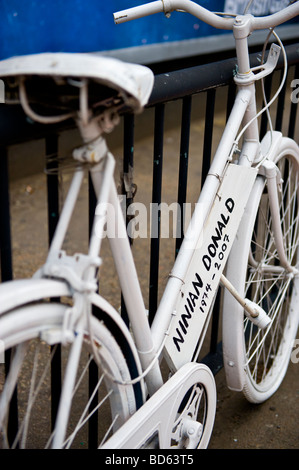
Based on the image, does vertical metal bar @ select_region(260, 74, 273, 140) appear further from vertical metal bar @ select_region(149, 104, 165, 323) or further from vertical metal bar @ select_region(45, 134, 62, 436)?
vertical metal bar @ select_region(45, 134, 62, 436)

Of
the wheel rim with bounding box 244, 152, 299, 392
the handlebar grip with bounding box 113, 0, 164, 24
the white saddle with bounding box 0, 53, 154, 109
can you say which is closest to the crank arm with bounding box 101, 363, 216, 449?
the wheel rim with bounding box 244, 152, 299, 392

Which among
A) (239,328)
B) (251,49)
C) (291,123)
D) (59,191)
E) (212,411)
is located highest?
(251,49)

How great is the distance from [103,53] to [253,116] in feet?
10.6

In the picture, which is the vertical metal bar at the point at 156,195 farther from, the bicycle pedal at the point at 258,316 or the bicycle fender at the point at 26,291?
the bicycle fender at the point at 26,291

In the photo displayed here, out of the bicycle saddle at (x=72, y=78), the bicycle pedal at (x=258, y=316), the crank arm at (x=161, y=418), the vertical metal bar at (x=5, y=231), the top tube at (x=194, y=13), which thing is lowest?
the crank arm at (x=161, y=418)

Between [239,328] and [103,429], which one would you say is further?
[103,429]

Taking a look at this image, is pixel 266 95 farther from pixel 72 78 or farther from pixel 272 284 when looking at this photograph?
pixel 72 78

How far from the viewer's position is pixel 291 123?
272 cm

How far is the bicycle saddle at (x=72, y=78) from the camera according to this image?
104cm

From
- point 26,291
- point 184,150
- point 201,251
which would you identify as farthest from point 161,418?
point 184,150

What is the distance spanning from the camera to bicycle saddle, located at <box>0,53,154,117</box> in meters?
1.04

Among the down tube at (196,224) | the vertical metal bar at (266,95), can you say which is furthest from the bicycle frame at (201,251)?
the vertical metal bar at (266,95)

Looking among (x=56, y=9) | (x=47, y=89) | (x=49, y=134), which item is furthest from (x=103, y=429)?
(x=56, y=9)

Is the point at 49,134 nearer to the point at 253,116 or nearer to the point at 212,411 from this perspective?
the point at 253,116
